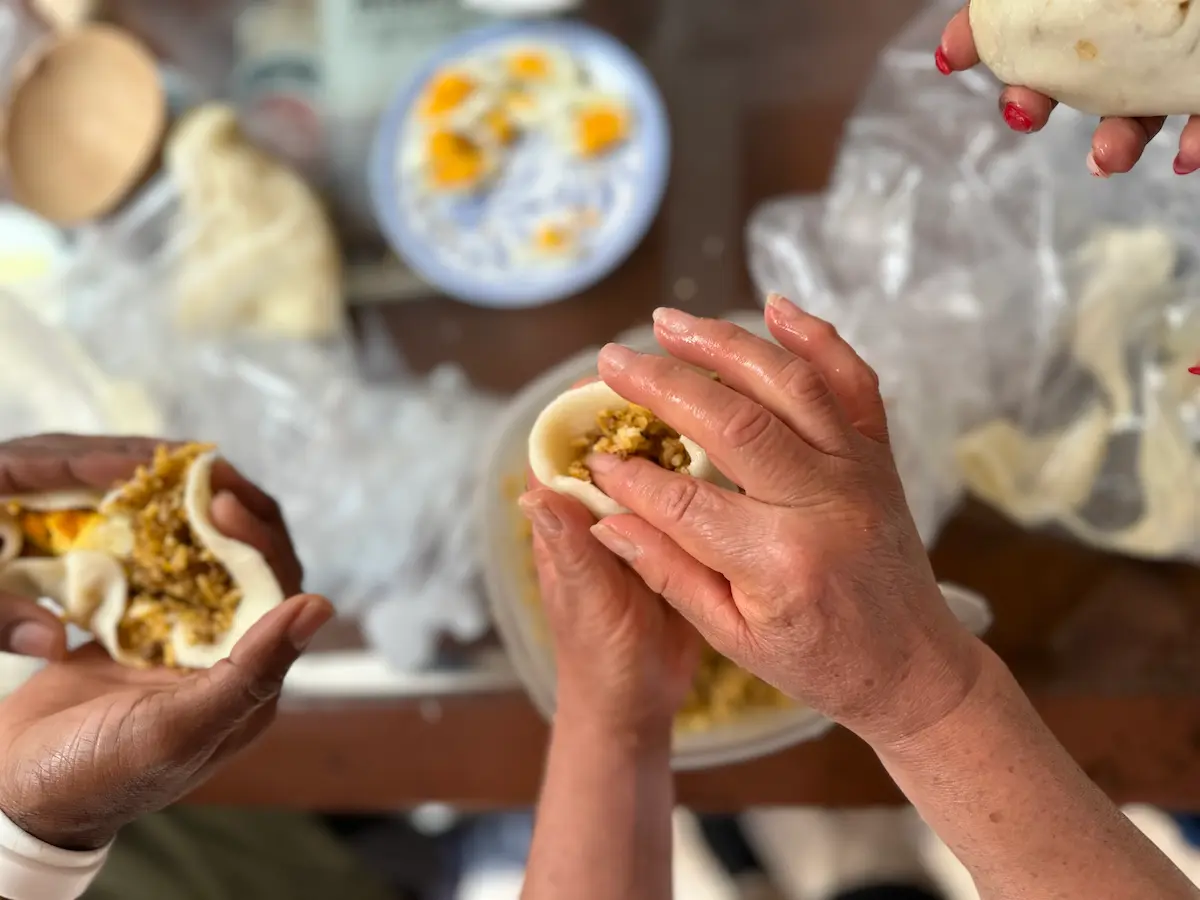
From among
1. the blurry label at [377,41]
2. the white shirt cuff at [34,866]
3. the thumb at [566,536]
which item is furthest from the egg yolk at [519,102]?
the white shirt cuff at [34,866]

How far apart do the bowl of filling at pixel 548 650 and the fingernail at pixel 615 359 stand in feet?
0.82

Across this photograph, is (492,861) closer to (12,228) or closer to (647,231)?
(647,231)

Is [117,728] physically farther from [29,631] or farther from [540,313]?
Result: [540,313]

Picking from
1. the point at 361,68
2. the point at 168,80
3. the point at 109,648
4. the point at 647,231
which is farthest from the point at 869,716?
the point at 168,80

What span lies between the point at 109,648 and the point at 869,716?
0.55 metres

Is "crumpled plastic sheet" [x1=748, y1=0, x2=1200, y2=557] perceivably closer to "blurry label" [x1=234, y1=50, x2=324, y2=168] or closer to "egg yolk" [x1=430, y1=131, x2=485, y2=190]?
"egg yolk" [x1=430, y1=131, x2=485, y2=190]

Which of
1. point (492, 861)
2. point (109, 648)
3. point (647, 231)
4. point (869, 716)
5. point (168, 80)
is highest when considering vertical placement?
point (168, 80)

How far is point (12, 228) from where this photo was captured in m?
1.10

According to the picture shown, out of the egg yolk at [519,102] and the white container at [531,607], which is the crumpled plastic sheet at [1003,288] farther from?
the egg yolk at [519,102]

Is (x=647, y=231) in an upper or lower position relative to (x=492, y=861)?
upper

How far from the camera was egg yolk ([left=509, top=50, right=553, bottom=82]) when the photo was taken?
101cm

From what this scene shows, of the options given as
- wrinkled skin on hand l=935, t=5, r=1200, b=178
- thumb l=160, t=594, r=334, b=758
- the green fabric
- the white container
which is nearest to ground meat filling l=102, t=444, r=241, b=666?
thumb l=160, t=594, r=334, b=758

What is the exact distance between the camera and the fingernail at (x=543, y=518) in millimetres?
572

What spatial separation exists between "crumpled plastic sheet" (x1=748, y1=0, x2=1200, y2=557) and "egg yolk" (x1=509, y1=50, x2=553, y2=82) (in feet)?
1.05
